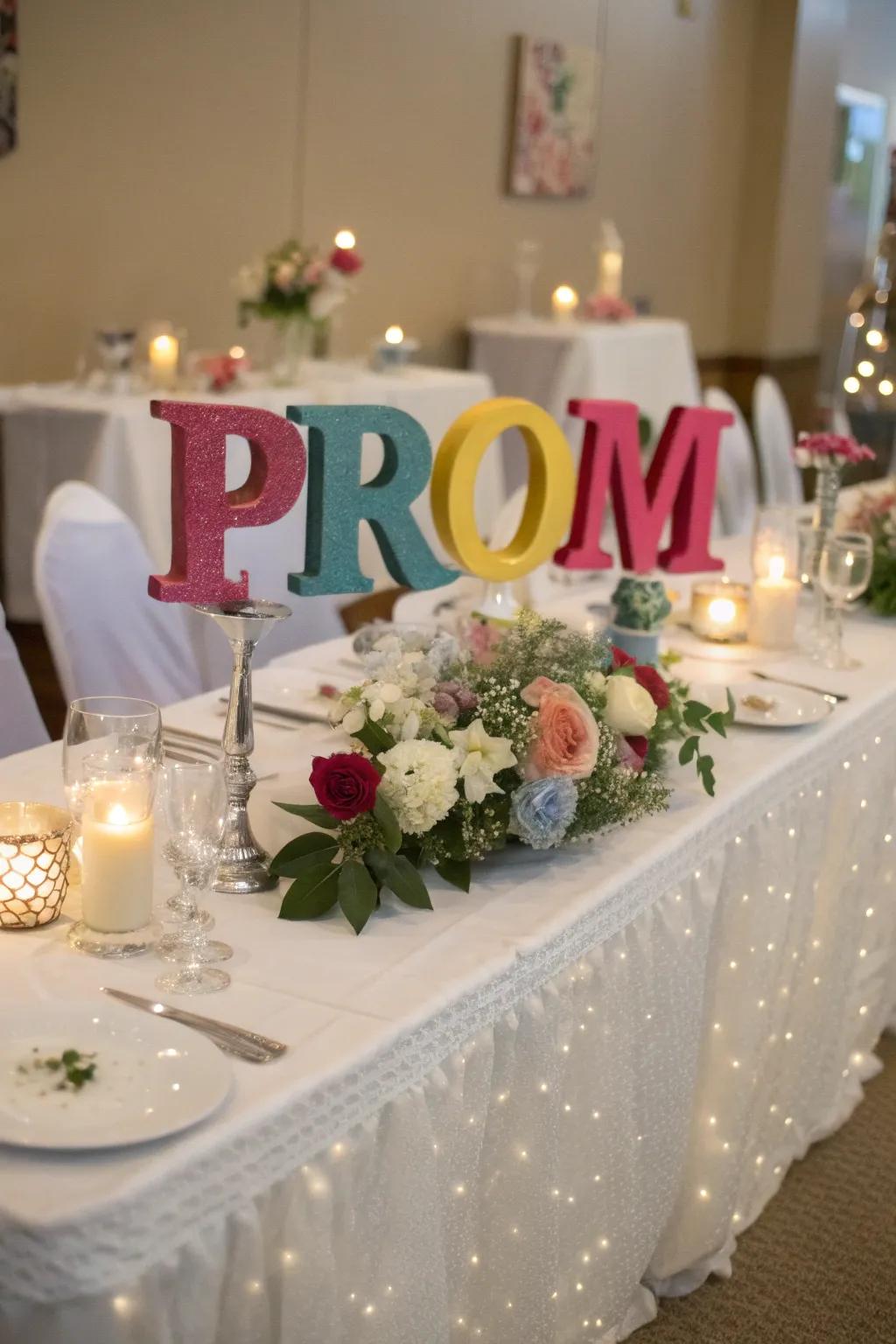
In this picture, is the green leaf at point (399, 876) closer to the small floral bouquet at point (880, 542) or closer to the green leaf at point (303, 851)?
the green leaf at point (303, 851)

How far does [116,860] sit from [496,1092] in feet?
1.43

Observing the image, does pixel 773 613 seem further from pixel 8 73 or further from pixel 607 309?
pixel 607 309

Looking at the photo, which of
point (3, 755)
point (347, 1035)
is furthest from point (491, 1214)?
point (3, 755)

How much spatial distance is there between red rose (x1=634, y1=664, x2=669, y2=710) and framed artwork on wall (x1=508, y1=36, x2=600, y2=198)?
578 cm

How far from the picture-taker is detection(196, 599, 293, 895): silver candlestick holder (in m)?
1.55

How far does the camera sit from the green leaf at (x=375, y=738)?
1.54 m

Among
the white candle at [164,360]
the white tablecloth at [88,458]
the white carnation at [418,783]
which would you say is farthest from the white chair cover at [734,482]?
the white carnation at [418,783]

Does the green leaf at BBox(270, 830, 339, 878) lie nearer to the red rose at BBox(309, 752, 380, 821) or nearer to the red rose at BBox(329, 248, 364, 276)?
the red rose at BBox(309, 752, 380, 821)

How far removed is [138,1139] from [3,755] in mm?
1390

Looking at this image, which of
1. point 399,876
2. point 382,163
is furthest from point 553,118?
point 399,876

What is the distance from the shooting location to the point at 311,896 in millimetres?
1479

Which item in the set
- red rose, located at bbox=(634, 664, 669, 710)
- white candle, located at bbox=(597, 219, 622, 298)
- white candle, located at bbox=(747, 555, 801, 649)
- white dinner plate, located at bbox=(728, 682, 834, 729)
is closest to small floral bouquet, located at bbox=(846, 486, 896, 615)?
white candle, located at bbox=(747, 555, 801, 649)

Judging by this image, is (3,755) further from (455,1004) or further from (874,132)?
(874,132)

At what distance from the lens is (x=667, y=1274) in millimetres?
2029
